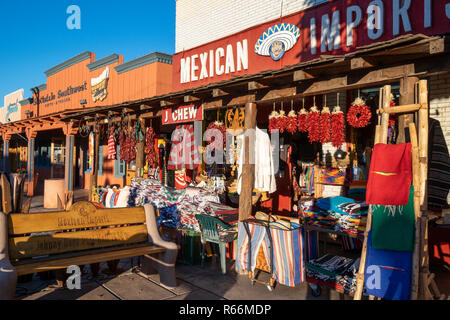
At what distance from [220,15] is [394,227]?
30.2 feet

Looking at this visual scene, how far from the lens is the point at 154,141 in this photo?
10.1 metres

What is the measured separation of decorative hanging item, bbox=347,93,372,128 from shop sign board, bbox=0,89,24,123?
90.0 ft

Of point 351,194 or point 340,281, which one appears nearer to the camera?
point 340,281

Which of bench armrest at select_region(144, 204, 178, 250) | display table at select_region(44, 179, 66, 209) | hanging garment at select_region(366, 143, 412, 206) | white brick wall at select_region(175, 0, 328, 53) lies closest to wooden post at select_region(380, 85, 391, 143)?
hanging garment at select_region(366, 143, 412, 206)

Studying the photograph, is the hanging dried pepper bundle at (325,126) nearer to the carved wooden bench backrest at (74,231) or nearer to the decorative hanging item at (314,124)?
the decorative hanging item at (314,124)

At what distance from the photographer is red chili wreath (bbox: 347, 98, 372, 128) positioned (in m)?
5.35

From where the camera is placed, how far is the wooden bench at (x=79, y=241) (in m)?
4.12

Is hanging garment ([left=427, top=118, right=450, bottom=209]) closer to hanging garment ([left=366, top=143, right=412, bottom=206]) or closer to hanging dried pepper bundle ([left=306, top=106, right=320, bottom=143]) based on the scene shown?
hanging dried pepper bundle ([left=306, top=106, right=320, bottom=143])
